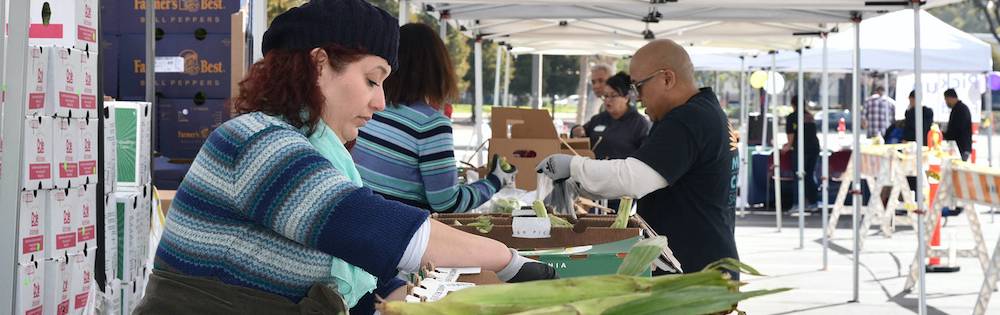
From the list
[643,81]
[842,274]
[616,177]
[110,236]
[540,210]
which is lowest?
[842,274]

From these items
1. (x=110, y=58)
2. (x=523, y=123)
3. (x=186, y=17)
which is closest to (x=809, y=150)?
(x=523, y=123)

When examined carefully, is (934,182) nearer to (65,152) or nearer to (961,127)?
(961,127)

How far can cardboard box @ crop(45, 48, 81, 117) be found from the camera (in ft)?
11.5

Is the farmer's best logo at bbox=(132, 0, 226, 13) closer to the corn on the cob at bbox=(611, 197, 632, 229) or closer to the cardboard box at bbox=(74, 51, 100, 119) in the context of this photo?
the cardboard box at bbox=(74, 51, 100, 119)

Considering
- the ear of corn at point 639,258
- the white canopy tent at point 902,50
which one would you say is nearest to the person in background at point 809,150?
the white canopy tent at point 902,50

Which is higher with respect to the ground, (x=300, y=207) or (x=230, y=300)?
(x=300, y=207)

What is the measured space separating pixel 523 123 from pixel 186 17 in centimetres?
216

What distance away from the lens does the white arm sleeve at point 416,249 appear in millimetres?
1972

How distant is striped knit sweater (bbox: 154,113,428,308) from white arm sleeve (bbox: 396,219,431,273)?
0.6 inches

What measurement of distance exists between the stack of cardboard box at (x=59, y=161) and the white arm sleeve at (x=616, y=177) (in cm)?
167

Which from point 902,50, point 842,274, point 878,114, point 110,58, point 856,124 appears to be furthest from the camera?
point 878,114

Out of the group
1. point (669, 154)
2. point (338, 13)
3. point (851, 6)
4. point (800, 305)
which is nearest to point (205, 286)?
point (338, 13)

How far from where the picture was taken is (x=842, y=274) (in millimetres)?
11188

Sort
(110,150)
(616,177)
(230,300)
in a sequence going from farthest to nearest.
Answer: (616,177), (110,150), (230,300)
